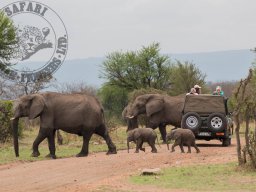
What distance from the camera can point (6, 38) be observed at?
128 ft

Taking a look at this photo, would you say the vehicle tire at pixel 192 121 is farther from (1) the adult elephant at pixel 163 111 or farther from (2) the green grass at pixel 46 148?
(1) the adult elephant at pixel 163 111

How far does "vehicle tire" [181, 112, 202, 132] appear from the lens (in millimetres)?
23984

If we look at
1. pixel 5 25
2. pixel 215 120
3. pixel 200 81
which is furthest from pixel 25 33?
pixel 215 120

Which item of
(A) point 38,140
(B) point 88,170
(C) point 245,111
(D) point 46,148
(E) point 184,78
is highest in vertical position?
(E) point 184,78

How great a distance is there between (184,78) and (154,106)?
2386cm

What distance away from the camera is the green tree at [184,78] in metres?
51.3

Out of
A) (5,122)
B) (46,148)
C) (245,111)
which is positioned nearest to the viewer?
(245,111)

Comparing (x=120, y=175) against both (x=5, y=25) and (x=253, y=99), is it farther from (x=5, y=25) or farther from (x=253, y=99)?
(x=5, y=25)

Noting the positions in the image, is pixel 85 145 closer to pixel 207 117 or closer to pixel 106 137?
pixel 106 137

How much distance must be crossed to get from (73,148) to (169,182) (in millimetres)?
11633

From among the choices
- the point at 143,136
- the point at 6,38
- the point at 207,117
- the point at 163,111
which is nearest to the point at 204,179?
the point at 143,136

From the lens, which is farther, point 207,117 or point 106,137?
point 207,117

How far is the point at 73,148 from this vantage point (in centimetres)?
2522

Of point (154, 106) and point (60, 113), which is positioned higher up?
point (154, 106)
